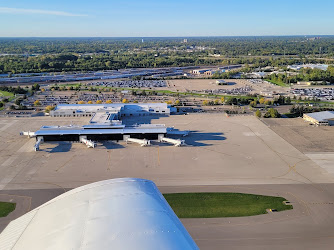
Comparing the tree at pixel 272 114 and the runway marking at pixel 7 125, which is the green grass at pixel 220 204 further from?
the runway marking at pixel 7 125

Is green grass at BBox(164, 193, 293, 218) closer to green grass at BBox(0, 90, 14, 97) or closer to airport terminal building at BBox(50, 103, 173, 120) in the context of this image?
airport terminal building at BBox(50, 103, 173, 120)

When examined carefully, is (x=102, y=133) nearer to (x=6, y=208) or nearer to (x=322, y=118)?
(x=6, y=208)

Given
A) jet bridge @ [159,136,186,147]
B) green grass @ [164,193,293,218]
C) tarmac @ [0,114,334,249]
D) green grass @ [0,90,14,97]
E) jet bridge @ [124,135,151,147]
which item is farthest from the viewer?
green grass @ [0,90,14,97]

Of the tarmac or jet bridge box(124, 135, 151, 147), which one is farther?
jet bridge box(124, 135, 151, 147)

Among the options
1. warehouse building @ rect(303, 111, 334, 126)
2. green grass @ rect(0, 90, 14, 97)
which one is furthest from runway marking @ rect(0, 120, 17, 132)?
warehouse building @ rect(303, 111, 334, 126)

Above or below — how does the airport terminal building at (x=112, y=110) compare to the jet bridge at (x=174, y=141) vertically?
above

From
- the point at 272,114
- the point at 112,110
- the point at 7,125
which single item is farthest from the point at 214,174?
the point at 7,125

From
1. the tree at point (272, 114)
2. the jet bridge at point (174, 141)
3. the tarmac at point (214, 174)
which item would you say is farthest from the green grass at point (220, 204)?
the tree at point (272, 114)
